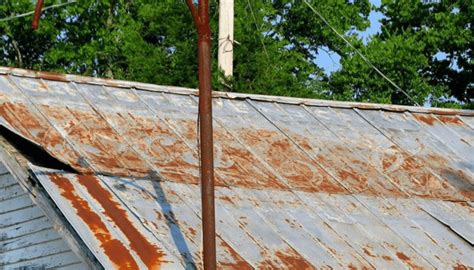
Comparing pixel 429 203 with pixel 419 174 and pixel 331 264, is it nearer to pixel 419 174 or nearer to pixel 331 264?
pixel 419 174

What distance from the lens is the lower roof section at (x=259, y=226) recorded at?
35.2ft

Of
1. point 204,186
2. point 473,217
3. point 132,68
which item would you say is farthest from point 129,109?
point 132,68

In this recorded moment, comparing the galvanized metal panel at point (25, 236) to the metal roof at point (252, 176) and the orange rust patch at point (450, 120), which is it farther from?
the orange rust patch at point (450, 120)

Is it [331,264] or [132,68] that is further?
[132,68]

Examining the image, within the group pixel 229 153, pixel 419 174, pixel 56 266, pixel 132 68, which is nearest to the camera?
pixel 56 266

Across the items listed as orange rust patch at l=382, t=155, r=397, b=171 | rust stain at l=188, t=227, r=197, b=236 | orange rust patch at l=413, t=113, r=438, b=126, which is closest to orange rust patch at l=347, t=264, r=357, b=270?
rust stain at l=188, t=227, r=197, b=236

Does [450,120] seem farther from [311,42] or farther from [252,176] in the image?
[311,42]

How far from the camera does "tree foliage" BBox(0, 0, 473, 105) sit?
1709 inches

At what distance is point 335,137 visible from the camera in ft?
48.7

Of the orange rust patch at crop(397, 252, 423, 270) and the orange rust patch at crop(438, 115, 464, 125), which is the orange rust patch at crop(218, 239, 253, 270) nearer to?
the orange rust patch at crop(397, 252, 423, 270)

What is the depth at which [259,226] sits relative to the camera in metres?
11.9

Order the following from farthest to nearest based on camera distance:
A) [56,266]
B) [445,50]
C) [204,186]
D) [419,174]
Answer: [445,50] < [419,174] < [56,266] < [204,186]

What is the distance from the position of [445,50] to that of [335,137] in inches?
1241

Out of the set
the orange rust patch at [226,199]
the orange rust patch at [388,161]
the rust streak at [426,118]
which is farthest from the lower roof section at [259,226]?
the rust streak at [426,118]
